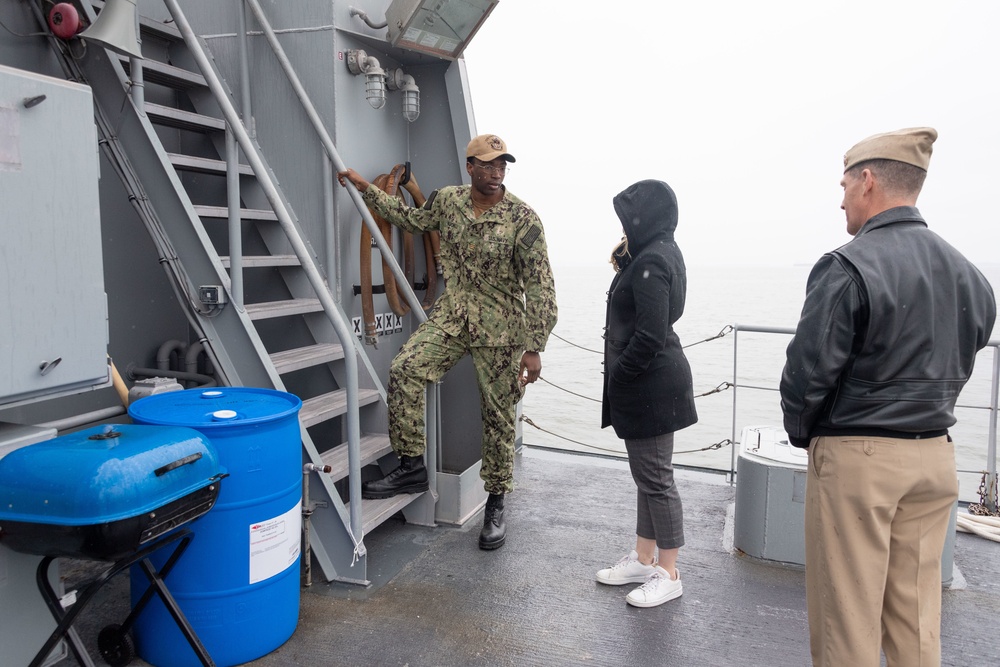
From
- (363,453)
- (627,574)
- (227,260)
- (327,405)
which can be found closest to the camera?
(627,574)

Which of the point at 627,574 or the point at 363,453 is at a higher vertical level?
the point at 363,453

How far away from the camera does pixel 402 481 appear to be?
3504mm

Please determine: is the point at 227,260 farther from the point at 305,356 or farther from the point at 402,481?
the point at 402,481

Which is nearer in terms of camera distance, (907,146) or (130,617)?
(907,146)

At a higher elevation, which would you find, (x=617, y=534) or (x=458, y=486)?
(x=458, y=486)

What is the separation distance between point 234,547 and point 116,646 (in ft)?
1.67

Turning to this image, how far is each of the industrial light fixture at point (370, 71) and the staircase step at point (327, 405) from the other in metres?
1.45

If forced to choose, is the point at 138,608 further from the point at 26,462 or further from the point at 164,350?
the point at 164,350

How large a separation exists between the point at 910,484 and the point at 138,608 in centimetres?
229

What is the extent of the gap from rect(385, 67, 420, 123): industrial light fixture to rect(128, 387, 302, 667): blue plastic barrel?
2.01 m

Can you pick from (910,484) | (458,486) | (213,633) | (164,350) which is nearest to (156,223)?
(164,350)

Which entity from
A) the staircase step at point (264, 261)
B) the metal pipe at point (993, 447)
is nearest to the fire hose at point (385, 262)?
the staircase step at point (264, 261)

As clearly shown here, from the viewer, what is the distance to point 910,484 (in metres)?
1.85

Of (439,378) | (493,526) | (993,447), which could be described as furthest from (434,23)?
(993,447)
